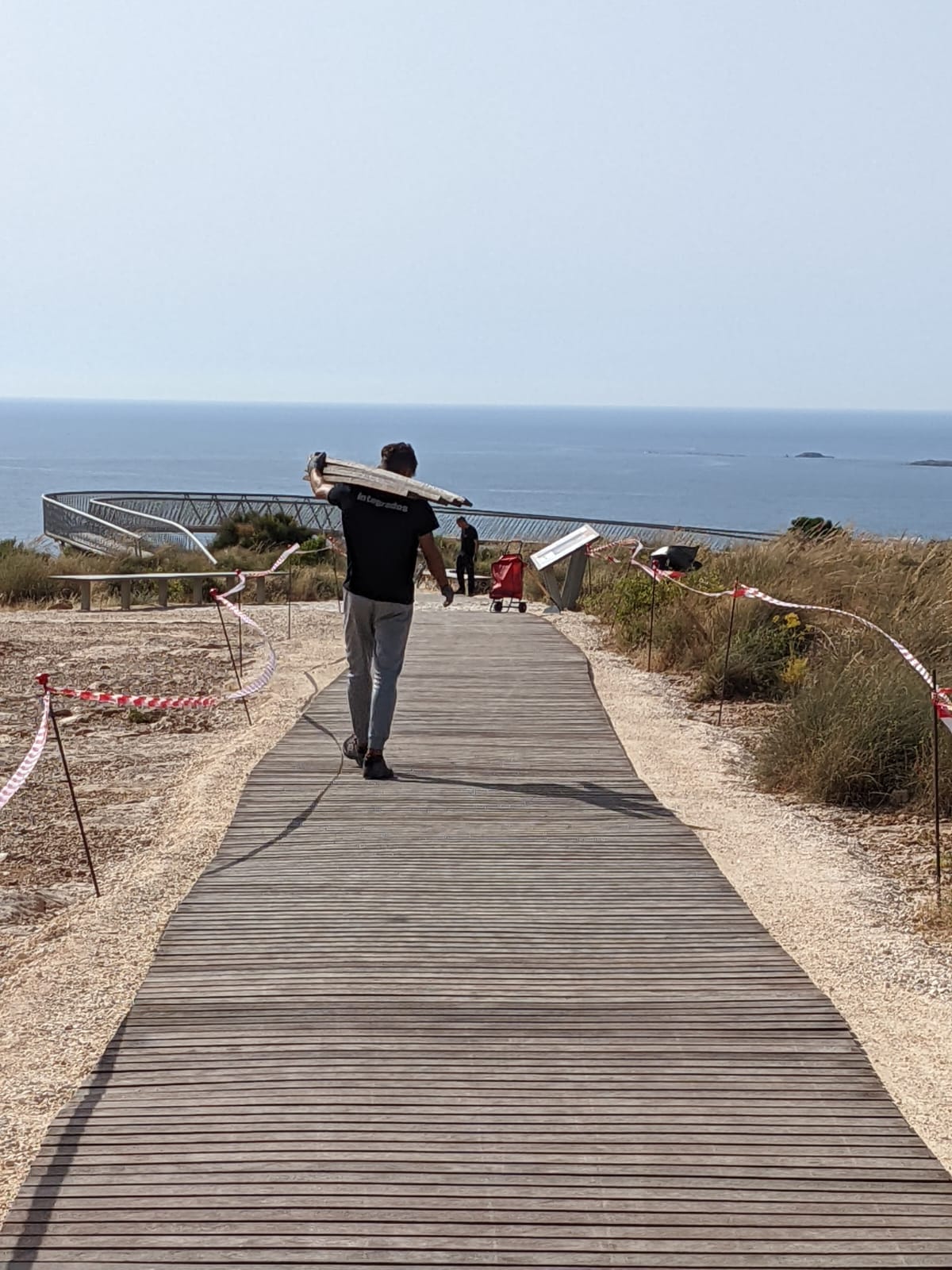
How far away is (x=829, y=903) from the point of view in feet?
21.6

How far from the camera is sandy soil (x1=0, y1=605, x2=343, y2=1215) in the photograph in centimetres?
471

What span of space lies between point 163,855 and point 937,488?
16459 cm

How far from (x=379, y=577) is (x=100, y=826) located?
2192mm

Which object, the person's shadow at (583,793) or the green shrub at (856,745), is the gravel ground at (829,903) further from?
the person's shadow at (583,793)

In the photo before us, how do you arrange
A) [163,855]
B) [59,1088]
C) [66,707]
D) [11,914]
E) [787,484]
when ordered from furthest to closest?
[787,484]
[66,707]
[163,855]
[11,914]
[59,1088]

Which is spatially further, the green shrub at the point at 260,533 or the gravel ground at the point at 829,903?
the green shrub at the point at 260,533

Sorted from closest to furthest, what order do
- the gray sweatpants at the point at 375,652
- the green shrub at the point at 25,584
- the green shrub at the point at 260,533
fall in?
the gray sweatpants at the point at 375,652, the green shrub at the point at 25,584, the green shrub at the point at 260,533

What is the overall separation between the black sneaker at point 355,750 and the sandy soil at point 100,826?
0.72m

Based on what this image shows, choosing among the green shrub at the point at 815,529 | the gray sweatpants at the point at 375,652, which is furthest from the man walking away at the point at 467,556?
the gray sweatpants at the point at 375,652

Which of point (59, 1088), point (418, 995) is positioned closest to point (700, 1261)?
point (418, 995)

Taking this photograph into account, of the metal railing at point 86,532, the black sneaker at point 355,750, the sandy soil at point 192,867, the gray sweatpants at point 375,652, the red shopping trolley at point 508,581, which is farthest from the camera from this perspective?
the metal railing at point 86,532

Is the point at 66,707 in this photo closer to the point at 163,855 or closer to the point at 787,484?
the point at 163,855

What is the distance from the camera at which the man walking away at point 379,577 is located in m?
7.52

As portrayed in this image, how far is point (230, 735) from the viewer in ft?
35.3
